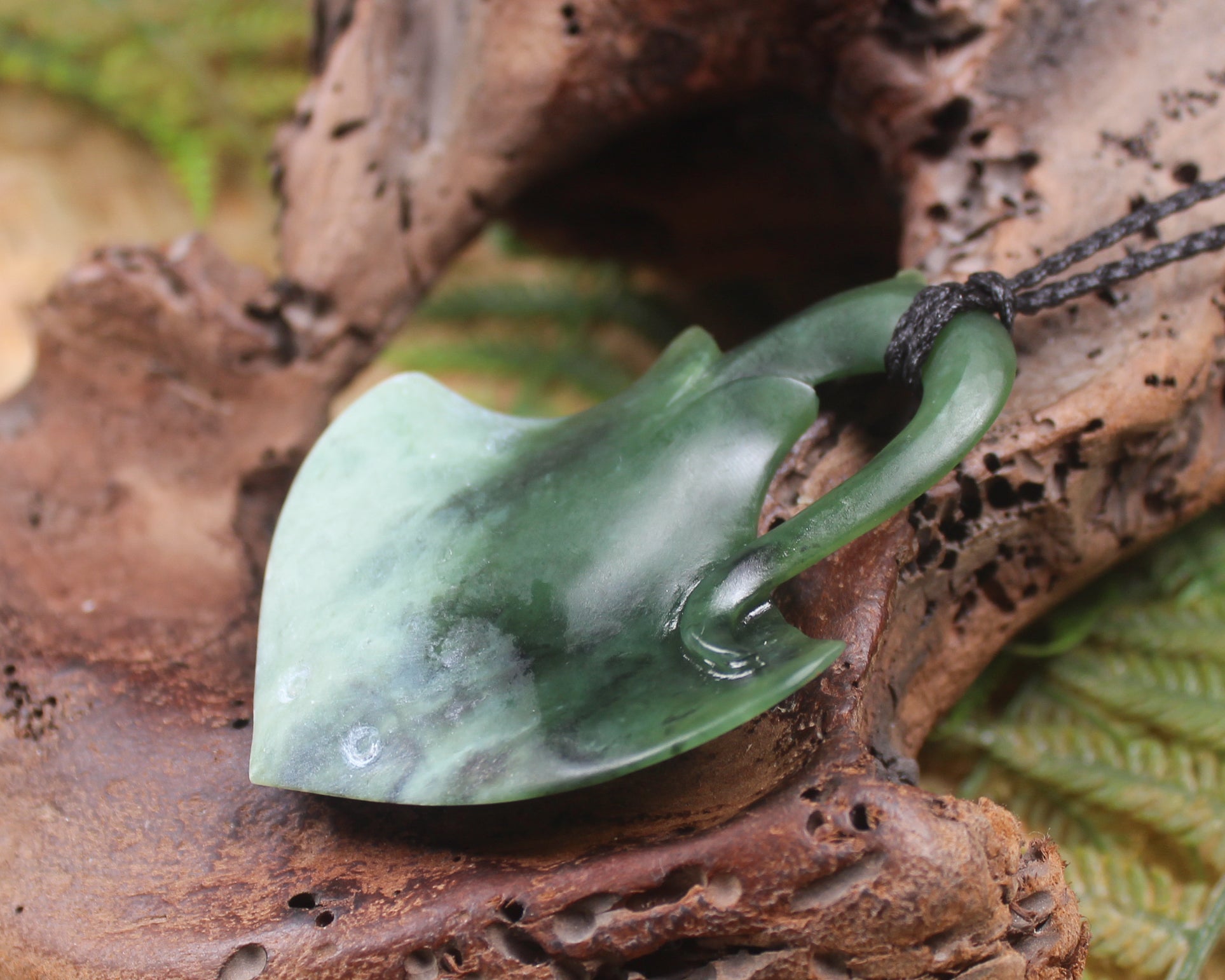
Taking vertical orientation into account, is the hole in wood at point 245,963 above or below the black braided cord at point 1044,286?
below

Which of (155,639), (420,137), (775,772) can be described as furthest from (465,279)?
(775,772)

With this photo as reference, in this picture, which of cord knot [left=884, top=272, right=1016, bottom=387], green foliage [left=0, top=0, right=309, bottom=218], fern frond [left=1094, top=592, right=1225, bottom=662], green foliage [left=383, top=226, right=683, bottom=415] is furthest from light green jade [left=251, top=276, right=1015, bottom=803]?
green foliage [left=0, top=0, right=309, bottom=218]

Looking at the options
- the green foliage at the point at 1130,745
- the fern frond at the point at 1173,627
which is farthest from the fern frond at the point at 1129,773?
the fern frond at the point at 1173,627

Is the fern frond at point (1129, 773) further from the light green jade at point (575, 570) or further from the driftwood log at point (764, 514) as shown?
the light green jade at point (575, 570)

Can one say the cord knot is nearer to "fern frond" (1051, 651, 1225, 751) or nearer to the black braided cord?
the black braided cord

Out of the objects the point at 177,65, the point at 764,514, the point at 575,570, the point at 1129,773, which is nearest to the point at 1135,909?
the point at 1129,773

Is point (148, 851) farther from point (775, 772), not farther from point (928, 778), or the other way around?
point (928, 778)

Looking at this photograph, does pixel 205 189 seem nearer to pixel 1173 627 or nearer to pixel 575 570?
pixel 575 570
